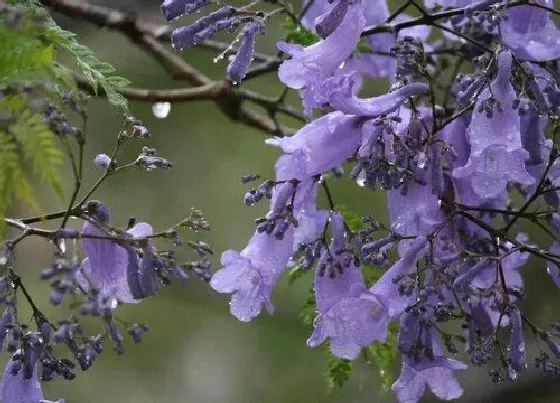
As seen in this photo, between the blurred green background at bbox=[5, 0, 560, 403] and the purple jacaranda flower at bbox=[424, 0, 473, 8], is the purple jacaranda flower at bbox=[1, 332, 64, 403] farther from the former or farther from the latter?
the blurred green background at bbox=[5, 0, 560, 403]

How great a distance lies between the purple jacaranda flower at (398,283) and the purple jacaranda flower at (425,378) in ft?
0.22

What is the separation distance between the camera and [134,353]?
2.90 meters

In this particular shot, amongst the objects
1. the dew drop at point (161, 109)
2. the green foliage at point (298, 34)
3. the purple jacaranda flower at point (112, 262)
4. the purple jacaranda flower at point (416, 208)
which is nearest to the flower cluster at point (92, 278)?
the purple jacaranda flower at point (112, 262)

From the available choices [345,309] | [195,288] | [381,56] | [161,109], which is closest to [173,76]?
[161,109]

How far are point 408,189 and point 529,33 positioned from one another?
0.27 meters

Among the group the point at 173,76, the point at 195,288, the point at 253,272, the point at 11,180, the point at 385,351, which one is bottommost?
the point at 195,288

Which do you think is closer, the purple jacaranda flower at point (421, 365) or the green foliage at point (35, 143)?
the green foliage at point (35, 143)

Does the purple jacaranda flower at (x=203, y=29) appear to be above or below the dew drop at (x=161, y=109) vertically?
above

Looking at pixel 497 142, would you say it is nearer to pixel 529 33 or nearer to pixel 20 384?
pixel 529 33

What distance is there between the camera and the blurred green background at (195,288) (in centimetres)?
262

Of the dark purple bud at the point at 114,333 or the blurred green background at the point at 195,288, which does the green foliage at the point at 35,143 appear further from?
the blurred green background at the point at 195,288

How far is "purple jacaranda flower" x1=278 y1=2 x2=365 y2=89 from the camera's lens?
950 mm

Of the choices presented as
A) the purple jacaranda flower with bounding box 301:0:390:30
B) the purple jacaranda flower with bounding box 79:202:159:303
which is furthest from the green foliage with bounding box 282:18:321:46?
the purple jacaranda flower with bounding box 79:202:159:303

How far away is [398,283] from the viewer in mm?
1004
